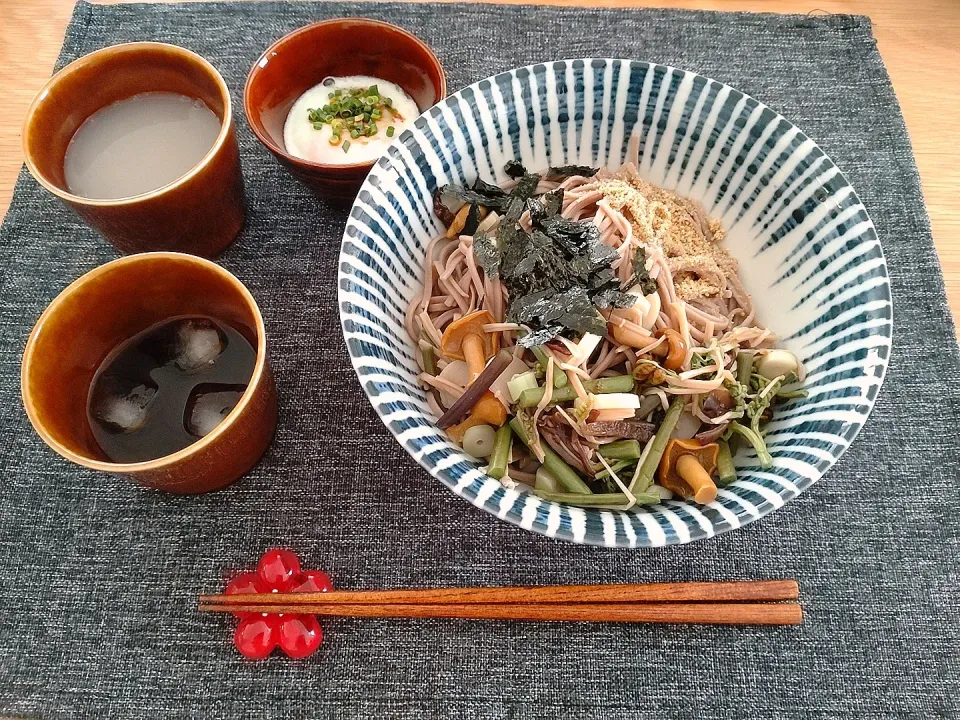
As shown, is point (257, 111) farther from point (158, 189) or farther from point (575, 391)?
point (575, 391)

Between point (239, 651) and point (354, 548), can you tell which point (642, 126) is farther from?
point (239, 651)

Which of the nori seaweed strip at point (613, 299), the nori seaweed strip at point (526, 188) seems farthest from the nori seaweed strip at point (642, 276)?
the nori seaweed strip at point (526, 188)

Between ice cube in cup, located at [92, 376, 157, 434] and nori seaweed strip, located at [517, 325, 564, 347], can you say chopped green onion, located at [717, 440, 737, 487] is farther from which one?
ice cube in cup, located at [92, 376, 157, 434]

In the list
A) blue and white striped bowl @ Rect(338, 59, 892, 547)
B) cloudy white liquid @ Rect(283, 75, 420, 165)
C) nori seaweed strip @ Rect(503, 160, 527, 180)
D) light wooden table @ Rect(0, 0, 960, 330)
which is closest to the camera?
blue and white striped bowl @ Rect(338, 59, 892, 547)

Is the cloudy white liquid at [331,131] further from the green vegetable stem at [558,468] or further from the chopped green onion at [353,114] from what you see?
the green vegetable stem at [558,468]

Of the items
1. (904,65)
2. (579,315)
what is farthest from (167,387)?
(904,65)

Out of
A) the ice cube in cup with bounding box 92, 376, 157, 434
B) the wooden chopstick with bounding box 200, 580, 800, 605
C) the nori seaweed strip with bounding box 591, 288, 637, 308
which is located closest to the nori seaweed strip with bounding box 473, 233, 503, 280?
the nori seaweed strip with bounding box 591, 288, 637, 308

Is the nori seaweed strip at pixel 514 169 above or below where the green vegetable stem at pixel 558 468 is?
above
